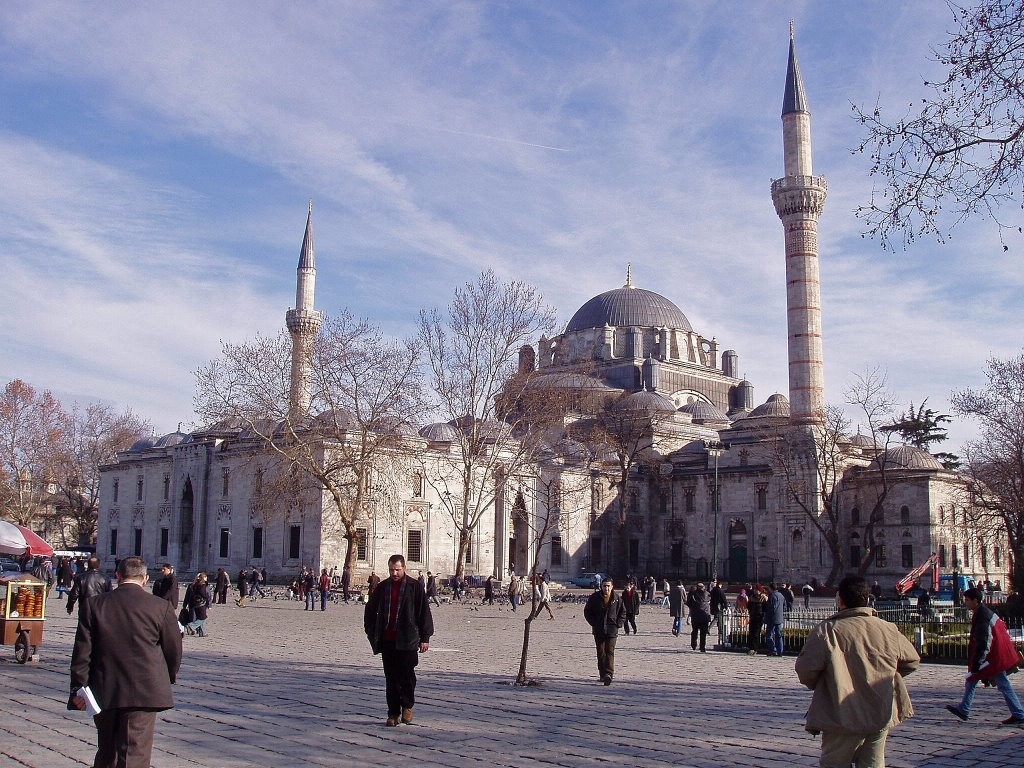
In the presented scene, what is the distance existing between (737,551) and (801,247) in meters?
14.9

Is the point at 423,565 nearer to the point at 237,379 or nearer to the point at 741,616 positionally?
the point at 237,379

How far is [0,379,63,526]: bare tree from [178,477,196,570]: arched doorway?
6617 mm

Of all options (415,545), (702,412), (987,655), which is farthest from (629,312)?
(987,655)

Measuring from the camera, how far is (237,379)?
3281cm

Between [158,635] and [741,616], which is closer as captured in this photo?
[158,635]

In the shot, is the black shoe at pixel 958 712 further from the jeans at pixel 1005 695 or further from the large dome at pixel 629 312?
the large dome at pixel 629 312

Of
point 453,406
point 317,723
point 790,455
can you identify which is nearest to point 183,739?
point 317,723

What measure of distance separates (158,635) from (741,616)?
14.0m

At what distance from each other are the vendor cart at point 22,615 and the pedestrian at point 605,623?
599 centimetres

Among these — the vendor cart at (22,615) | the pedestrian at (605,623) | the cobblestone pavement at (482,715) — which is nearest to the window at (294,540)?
the cobblestone pavement at (482,715)

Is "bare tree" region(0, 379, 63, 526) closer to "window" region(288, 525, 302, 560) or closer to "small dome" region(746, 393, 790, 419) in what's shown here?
"window" region(288, 525, 302, 560)

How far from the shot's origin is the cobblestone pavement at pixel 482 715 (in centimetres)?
673

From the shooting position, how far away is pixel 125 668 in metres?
4.91

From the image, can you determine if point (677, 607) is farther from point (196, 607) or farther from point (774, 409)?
point (774, 409)
